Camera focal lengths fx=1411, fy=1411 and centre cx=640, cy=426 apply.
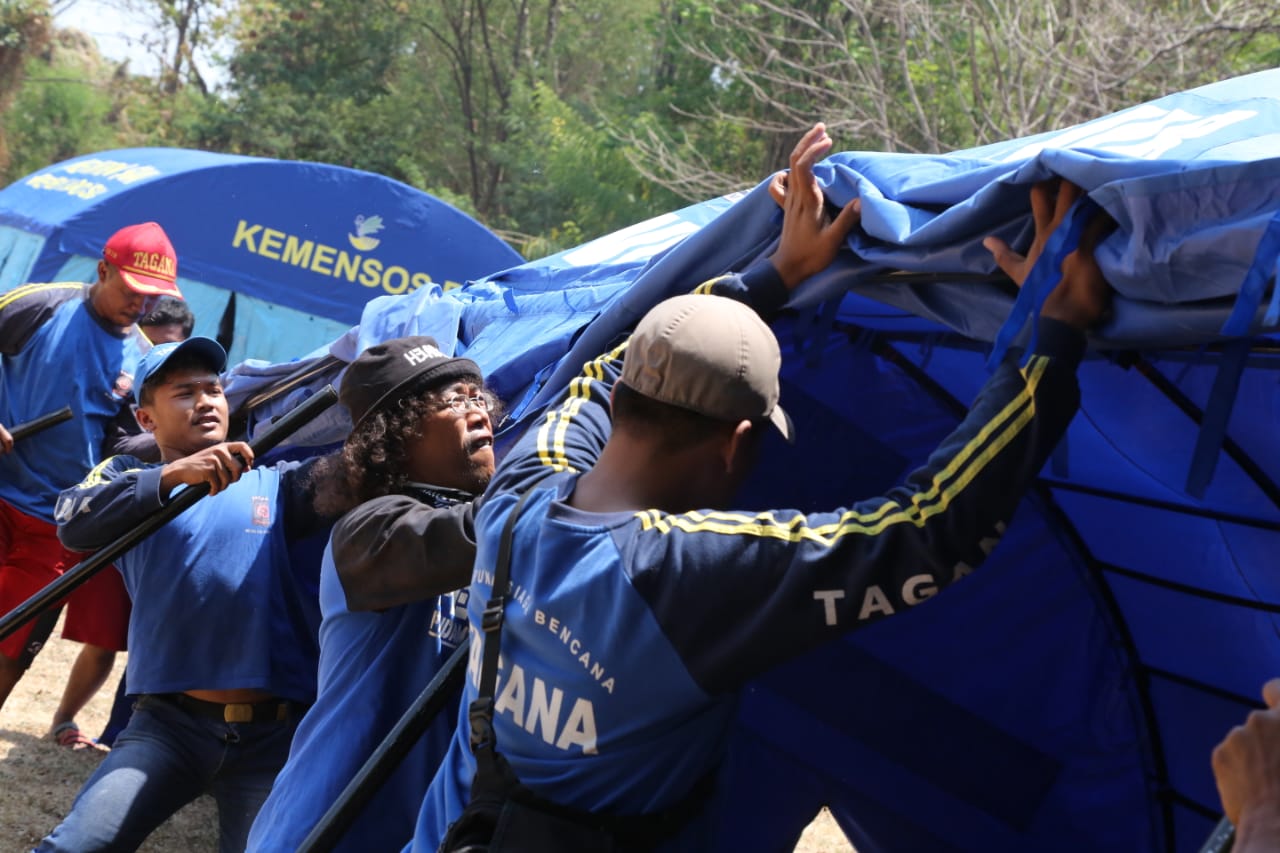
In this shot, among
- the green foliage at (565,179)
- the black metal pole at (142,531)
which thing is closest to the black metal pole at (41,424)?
the black metal pole at (142,531)

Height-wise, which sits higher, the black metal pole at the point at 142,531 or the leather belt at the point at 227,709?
the black metal pole at the point at 142,531

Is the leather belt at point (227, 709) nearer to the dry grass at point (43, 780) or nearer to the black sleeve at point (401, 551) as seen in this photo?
the black sleeve at point (401, 551)

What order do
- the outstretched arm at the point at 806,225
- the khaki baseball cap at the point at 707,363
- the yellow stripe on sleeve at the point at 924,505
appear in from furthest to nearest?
the outstretched arm at the point at 806,225
the khaki baseball cap at the point at 707,363
the yellow stripe on sleeve at the point at 924,505

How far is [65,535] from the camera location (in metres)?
4.00

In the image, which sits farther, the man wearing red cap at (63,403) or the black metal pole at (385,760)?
the man wearing red cap at (63,403)

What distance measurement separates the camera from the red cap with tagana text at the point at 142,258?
5.44 metres

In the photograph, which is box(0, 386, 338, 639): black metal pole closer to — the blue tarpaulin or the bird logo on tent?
the blue tarpaulin

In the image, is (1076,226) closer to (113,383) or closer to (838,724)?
(838,724)

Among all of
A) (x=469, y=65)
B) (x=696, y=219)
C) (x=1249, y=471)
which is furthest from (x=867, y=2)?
(x=469, y=65)

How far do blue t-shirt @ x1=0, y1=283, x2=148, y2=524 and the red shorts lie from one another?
83 millimetres

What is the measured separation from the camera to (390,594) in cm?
286

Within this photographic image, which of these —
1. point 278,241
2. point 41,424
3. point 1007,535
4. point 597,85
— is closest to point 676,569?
point 1007,535

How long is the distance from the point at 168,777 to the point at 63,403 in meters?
2.31

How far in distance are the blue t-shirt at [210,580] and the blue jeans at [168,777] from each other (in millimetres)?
102
